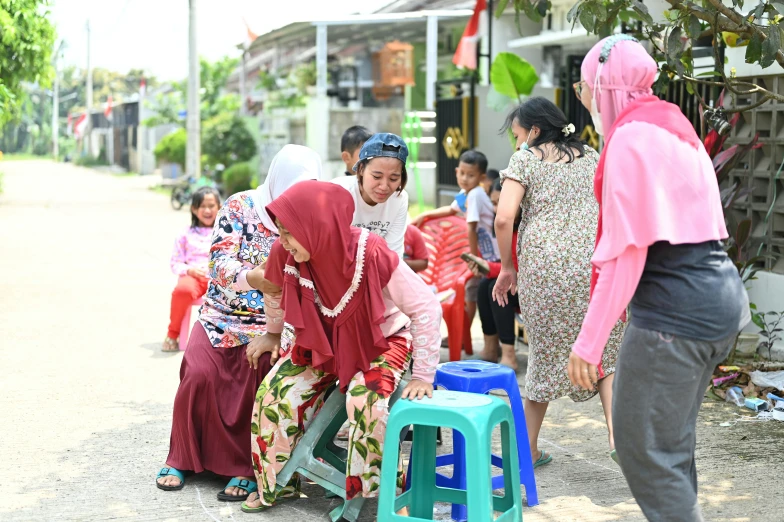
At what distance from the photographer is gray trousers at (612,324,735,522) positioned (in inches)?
113

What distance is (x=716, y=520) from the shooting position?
4.00 m

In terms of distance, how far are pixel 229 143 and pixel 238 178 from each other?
2618mm

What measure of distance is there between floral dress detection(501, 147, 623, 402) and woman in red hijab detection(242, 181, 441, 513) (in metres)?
0.72

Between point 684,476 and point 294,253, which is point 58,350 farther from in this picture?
point 684,476

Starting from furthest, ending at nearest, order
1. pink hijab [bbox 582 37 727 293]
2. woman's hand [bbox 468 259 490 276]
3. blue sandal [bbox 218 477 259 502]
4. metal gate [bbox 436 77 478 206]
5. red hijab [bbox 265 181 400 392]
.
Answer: metal gate [bbox 436 77 478 206]
woman's hand [bbox 468 259 490 276]
blue sandal [bbox 218 477 259 502]
red hijab [bbox 265 181 400 392]
pink hijab [bbox 582 37 727 293]

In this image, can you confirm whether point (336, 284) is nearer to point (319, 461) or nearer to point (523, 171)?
point (319, 461)

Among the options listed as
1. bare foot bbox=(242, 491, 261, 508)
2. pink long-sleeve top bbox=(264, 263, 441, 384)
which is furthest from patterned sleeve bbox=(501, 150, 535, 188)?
bare foot bbox=(242, 491, 261, 508)

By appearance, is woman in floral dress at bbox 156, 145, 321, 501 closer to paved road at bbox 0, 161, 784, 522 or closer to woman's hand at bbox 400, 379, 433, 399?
paved road at bbox 0, 161, 784, 522

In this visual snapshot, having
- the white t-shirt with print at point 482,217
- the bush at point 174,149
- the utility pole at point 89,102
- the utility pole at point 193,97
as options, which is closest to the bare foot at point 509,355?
the white t-shirt with print at point 482,217

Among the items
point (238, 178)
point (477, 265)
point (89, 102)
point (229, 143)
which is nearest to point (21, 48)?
point (477, 265)

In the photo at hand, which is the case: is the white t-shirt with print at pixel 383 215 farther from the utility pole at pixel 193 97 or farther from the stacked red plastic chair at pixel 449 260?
the utility pole at pixel 193 97

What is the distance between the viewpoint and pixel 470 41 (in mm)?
12930

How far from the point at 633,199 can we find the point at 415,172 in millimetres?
15749

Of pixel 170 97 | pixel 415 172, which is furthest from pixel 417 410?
pixel 170 97
